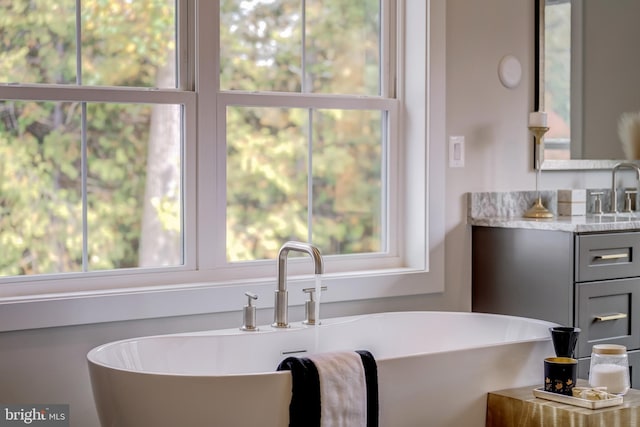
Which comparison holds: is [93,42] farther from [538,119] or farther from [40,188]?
[538,119]

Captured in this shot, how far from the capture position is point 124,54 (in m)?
3.14

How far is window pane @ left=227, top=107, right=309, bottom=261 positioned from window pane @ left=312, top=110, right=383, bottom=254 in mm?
69

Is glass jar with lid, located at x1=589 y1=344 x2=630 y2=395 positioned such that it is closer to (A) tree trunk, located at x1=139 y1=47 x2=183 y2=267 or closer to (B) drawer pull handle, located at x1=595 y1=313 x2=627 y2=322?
(B) drawer pull handle, located at x1=595 y1=313 x2=627 y2=322

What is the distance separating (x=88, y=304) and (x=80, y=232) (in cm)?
27

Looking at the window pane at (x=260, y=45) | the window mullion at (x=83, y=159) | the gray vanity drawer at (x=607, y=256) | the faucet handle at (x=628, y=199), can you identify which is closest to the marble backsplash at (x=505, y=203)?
the faucet handle at (x=628, y=199)

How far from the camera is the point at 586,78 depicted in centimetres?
409

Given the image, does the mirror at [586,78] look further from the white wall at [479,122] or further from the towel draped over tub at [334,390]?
the towel draped over tub at [334,390]

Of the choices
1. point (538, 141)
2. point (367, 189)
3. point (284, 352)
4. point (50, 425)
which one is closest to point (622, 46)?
point (538, 141)

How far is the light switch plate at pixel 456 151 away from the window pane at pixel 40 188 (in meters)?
1.45

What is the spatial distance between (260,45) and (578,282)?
55.8 inches

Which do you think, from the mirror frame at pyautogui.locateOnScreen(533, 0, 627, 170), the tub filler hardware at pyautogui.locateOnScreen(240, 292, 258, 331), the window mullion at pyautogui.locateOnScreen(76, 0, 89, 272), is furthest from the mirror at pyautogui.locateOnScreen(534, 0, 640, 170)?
the window mullion at pyautogui.locateOnScreen(76, 0, 89, 272)

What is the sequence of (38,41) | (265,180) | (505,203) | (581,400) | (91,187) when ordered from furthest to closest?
(505,203)
(265,180)
(91,187)
(38,41)
(581,400)

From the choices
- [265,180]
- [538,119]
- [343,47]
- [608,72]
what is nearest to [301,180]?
[265,180]

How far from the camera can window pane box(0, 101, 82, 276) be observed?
9.74 ft
